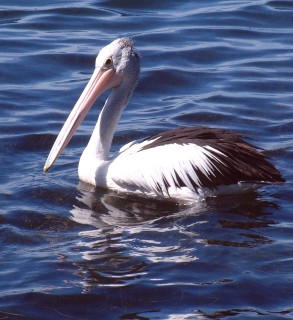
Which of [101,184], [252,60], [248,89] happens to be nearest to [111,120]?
[101,184]

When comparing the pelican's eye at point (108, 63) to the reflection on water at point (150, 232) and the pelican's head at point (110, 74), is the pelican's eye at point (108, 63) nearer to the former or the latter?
the pelican's head at point (110, 74)

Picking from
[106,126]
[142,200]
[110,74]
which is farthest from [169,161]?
[110,74]

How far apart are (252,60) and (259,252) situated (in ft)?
16.5

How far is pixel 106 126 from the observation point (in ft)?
24.4

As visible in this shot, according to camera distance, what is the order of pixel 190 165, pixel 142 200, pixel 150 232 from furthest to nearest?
pixel 142 200
pixel 190 165
pixel 150 232

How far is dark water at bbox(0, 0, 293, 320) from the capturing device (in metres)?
5.38

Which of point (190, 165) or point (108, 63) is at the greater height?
point (108, 63)

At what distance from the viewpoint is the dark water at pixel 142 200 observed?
17.7 feet

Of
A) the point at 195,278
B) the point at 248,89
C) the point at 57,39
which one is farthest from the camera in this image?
the point at 57,39

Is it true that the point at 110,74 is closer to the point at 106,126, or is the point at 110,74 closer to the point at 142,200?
the point at 106,126

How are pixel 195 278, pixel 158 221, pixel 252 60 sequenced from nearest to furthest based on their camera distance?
pixel 195 278 → pixel 158 221 → pixel 252 60

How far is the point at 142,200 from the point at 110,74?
1.04 meters

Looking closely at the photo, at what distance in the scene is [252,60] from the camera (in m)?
10.7

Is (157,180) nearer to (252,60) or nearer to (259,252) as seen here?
(259,252)
